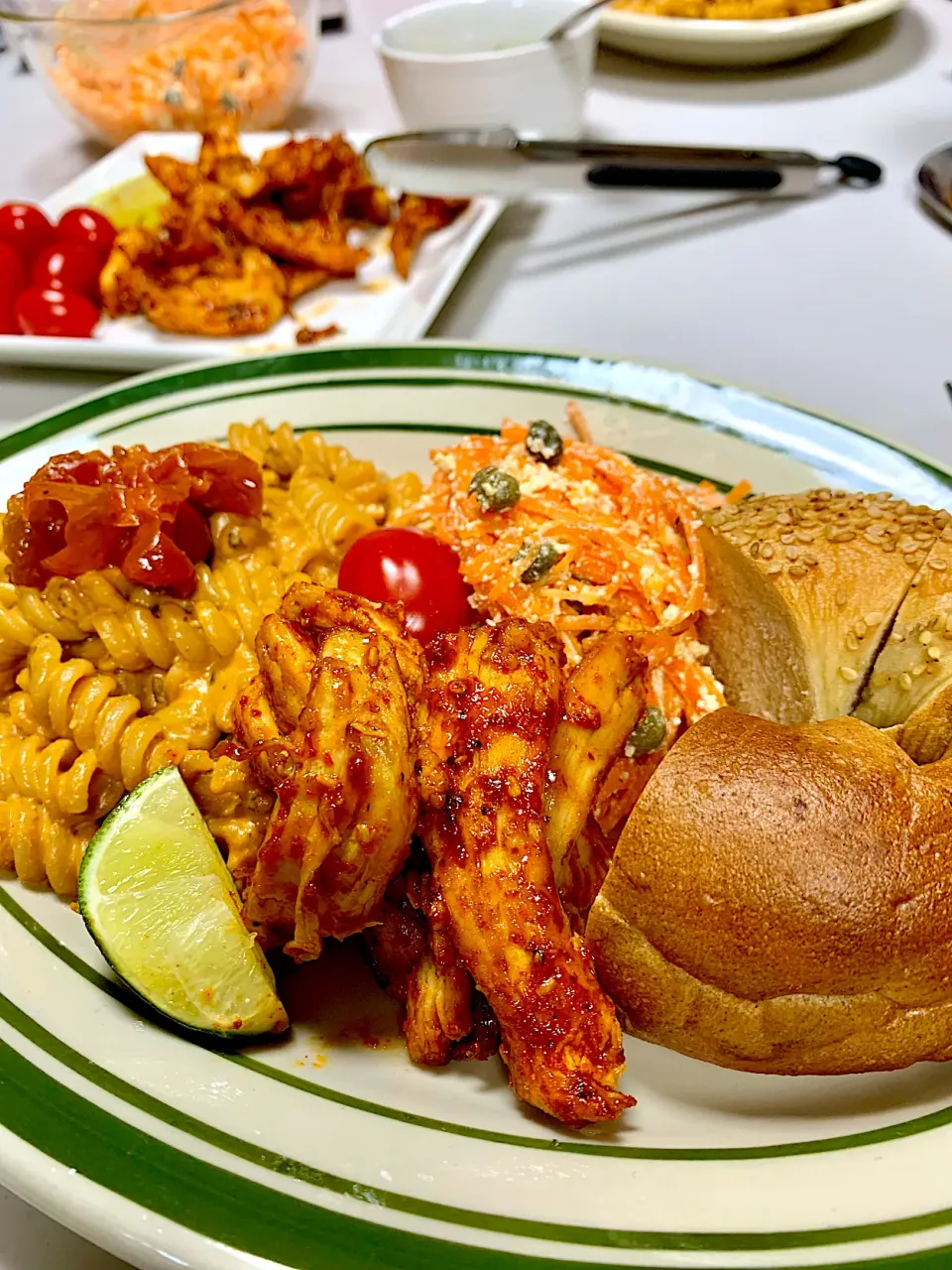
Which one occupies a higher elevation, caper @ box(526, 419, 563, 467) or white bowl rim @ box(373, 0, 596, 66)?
white bowl rim @ box(373, 0, 596, 66)

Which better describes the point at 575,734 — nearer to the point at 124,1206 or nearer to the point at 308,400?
the point at 124,1206

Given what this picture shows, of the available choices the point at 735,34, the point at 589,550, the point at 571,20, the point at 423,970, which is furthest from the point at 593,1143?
the point at 735,34

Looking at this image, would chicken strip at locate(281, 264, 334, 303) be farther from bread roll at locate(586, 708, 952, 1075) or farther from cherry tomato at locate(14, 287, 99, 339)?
bread roll at locate(586, 708, 952, 1075)

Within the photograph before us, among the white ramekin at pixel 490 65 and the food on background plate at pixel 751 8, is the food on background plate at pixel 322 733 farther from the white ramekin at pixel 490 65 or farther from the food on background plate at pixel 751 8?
the food on background plate at pixel 751 8

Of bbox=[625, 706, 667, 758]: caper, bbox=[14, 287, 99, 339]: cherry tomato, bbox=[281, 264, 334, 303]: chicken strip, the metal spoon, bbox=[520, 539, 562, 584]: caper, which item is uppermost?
the metal spoon

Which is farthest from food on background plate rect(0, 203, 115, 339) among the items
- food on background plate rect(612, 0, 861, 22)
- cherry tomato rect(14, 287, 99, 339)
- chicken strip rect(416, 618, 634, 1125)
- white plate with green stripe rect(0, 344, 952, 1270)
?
food on background plate rect(612, 0, 861, 22)

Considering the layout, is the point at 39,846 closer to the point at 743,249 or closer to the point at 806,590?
the point at 806,590

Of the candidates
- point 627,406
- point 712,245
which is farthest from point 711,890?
point 712,245
